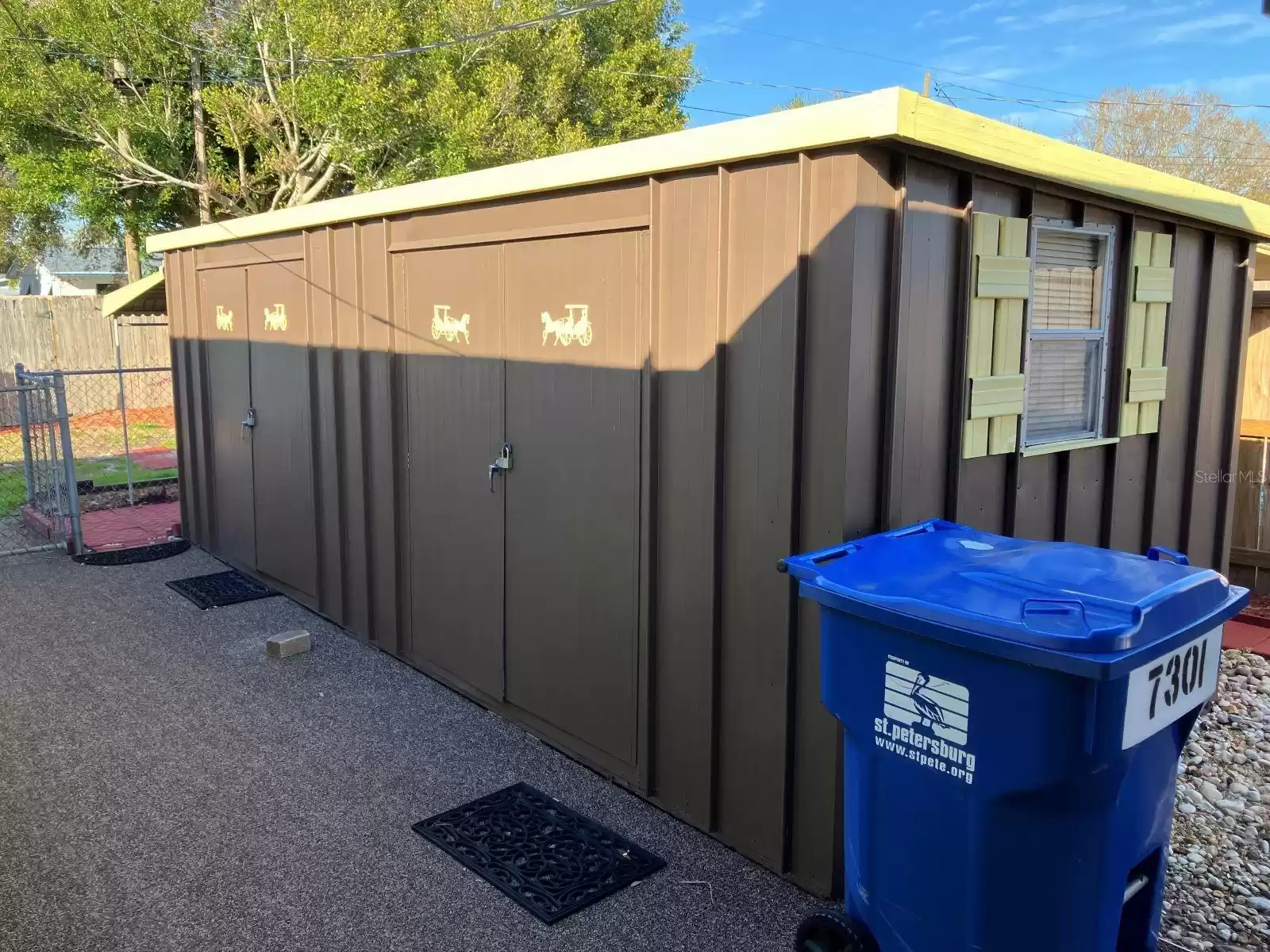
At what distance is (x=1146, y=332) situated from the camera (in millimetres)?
4637

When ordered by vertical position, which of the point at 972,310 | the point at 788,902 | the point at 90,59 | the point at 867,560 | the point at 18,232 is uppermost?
the point at 90,59

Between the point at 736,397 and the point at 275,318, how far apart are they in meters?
4.51

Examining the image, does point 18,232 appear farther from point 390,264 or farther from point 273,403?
point 390,264

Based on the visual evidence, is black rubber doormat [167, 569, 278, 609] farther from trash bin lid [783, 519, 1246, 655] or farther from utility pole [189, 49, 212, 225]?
utility pole [189, 49, 212, 225]

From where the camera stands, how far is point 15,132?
50.9 feet

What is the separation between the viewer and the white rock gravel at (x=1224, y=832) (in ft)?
10.7

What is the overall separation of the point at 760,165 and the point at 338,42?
1424 cm

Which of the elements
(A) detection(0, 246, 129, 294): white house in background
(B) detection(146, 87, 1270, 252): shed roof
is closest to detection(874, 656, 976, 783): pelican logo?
(B) detection(146, 87, 1270, 252): shed roof

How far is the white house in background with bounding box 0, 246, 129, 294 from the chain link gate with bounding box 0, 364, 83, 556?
25.0 metres

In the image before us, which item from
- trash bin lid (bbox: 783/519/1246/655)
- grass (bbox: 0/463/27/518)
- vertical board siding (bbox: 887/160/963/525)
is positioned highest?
vertical board siding (bbox: 887/160/963/525)

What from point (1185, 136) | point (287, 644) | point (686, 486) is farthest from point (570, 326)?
point (1185, 136)

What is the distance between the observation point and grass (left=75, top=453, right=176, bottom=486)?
39.1ft

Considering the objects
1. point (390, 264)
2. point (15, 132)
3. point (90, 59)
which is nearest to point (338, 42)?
point (90, 59)

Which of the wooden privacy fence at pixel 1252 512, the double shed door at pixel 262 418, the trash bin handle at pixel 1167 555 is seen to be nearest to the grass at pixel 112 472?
the double shed door at pixel 262 418
